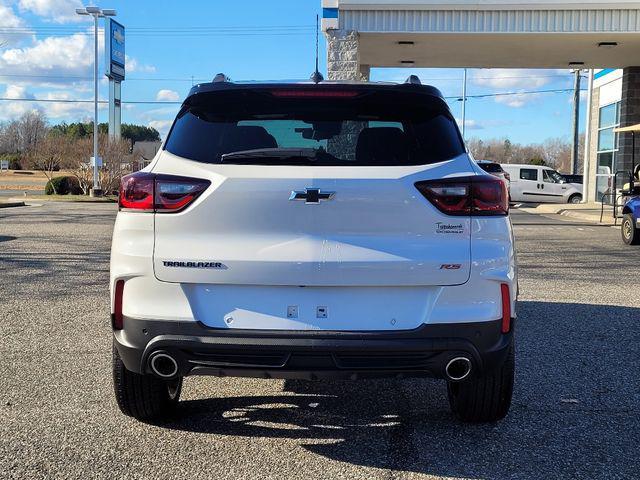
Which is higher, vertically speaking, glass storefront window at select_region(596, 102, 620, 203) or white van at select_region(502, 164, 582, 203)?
glass storefront window at select_region(596, 102, 620, 203)

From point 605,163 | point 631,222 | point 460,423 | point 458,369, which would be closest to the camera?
point 458,369

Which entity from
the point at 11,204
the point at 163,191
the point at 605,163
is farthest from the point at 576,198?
the point at 163,191

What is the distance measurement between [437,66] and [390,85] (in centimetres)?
1910

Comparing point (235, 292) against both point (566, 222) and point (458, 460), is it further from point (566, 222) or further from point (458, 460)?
point (566, 222)

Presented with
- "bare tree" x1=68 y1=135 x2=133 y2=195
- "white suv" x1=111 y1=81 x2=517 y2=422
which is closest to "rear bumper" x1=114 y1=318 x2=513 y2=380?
"white suv" x1=111 y1=81 x2=517 y2=422

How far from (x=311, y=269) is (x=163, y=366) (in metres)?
0.86

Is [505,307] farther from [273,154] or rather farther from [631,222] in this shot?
[631,222]

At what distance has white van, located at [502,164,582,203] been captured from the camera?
96.3 feet

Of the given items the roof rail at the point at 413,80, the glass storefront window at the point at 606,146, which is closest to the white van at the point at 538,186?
the glass storefront window at the point at 606,146

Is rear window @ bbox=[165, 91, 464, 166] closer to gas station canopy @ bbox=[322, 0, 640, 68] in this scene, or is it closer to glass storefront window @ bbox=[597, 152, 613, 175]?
gas station canopy @ bbox=[322, 0, 640, 68]

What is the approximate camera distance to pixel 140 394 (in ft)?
12.2

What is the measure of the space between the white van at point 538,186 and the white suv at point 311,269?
27.1 meters

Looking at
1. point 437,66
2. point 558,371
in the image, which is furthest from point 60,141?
point 558,371

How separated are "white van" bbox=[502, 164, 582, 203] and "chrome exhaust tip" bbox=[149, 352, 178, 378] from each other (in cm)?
2749
